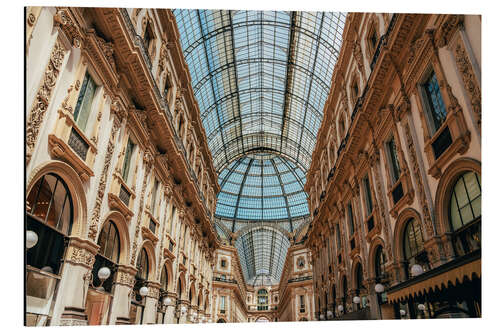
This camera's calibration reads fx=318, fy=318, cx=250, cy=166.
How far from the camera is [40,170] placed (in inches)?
320

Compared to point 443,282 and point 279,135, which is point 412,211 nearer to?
point 443,282

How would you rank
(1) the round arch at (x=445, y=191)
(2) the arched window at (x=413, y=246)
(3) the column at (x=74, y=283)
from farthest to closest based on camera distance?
1. (2) the arched window at (x=413, y=246)
2. (1) the round arch at (x=445, y=191)
3. (3) the column at (x=74, y=283)

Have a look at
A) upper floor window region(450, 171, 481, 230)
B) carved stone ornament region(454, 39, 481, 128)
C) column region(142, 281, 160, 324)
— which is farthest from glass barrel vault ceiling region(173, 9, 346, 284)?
column region(142, 281, 160, 324)

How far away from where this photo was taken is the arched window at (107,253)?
11.7 metres

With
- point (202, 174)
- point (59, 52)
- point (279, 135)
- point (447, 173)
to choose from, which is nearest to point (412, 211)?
point (447, 173)

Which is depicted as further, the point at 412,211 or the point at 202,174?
the point at 202,174

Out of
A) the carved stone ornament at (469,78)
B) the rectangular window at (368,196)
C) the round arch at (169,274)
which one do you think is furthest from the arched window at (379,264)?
the round arch at (169,274)

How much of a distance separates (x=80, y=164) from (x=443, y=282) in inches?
408

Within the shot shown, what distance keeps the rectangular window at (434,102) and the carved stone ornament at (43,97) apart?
1170cm

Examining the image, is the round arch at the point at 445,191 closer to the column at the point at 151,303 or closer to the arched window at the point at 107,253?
the arched window at the point at 107,253

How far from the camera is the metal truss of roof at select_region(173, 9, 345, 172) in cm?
2641

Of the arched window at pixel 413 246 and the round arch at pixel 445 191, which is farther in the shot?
the arched window at pixel 413 246

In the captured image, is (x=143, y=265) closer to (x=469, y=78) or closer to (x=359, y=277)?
A: (x=359, y=277)

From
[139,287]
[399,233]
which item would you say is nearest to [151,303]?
[139,287]
